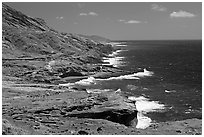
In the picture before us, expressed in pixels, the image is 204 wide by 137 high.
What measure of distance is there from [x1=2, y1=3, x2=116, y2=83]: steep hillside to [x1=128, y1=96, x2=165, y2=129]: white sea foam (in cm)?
3120

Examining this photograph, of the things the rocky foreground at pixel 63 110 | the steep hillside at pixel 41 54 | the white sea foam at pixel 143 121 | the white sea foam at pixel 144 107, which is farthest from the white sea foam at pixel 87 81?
the white sea foam at pixel 143 121

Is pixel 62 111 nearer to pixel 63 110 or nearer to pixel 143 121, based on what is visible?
pixel 63 110

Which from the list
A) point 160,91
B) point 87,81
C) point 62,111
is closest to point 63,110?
point 62,111

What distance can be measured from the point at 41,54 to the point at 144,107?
8965cm

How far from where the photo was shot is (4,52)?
135375 millimetres

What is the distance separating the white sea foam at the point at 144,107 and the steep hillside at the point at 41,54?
102 ft

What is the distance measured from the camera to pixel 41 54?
14550cm

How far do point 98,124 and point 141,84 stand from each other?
49.5 meters

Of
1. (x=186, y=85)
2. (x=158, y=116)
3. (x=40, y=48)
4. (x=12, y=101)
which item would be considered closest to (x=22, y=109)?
(x=12, y=101)

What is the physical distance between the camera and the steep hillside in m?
98.2

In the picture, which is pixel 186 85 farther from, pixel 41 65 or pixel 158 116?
pixel 41 65

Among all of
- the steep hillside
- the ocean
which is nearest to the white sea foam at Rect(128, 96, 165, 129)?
the ocean

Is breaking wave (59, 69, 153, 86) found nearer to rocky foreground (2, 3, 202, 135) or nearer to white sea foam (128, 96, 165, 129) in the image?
rocky foreground (2, 3, 202, 135)

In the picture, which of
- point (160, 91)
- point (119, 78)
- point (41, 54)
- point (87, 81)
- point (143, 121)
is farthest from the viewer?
point (41, 54)
